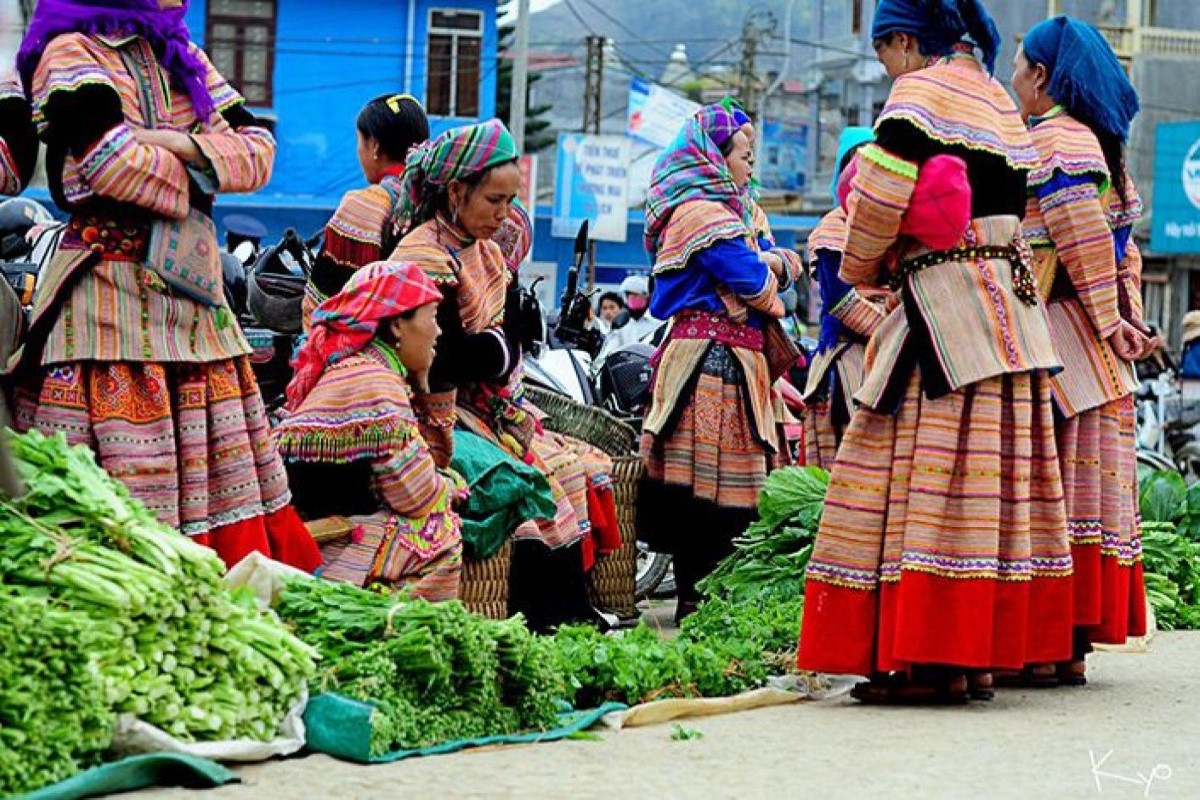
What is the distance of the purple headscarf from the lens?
650 centimetres

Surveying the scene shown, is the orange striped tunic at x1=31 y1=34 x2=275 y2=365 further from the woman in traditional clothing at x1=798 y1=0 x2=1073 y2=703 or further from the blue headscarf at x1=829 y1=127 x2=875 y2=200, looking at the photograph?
the blue headscarf at x1=829 y1=127 x2=875 y2=200

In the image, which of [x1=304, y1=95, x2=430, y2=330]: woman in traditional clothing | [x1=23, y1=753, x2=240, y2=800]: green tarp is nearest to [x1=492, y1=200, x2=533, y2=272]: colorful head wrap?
[x1=304, y1=95, x2=430, y2=330]: woman in traditional clothing

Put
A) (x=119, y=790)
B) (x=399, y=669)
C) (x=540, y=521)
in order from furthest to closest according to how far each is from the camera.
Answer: (x=540, y=521) < (x=399, y=669) < (x=119, y=790)

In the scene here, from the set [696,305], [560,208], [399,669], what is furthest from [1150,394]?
[560,208]

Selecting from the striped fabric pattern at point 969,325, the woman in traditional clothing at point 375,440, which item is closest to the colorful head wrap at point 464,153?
the woman in traditional clothing at point 375,440

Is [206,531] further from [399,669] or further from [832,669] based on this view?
[832,669]

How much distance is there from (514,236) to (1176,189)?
39787 millimetres

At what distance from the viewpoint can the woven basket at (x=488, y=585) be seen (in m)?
7.83

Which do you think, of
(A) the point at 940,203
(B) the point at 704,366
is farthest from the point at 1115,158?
(B) the point at 704,366

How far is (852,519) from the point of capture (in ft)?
22.3

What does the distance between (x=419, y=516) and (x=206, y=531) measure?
2.76ft

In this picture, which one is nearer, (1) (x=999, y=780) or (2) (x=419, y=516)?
(1) (x=999, y=780)

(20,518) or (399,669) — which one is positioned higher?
(20,518)

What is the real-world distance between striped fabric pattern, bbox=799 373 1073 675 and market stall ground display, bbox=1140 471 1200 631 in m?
2.84
